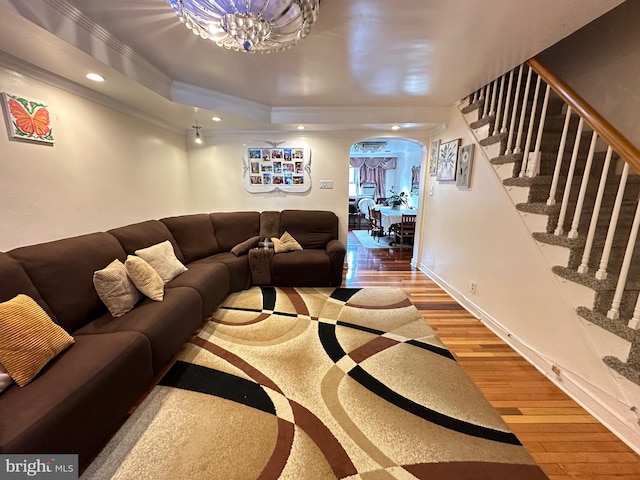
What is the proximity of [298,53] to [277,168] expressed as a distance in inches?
86.9

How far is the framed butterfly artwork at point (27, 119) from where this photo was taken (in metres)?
1.73

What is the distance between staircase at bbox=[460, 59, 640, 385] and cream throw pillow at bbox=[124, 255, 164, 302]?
3.06 meters

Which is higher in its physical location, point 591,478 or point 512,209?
point 512,209

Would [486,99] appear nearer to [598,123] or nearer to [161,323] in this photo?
[598,123]

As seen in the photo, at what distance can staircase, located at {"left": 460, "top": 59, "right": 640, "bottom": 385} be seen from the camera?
4.83 ft

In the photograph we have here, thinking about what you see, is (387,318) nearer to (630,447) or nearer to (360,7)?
(630,447)

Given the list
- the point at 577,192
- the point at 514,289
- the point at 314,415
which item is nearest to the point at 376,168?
Answer: the point at 577,192

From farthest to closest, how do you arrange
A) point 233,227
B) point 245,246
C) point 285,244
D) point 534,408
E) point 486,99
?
point 233,227 → point 285,244 → point 245,246 → point 486,99 → point 534,408

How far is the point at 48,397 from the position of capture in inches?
44.5

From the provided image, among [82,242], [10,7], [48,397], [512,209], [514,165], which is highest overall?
[10,7]

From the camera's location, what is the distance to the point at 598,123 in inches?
60.6

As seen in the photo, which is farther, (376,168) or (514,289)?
(376,168)

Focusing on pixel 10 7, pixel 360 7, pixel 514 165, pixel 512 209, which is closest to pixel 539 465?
pixel 512 209

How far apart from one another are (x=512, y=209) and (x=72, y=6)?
343 centimetres
